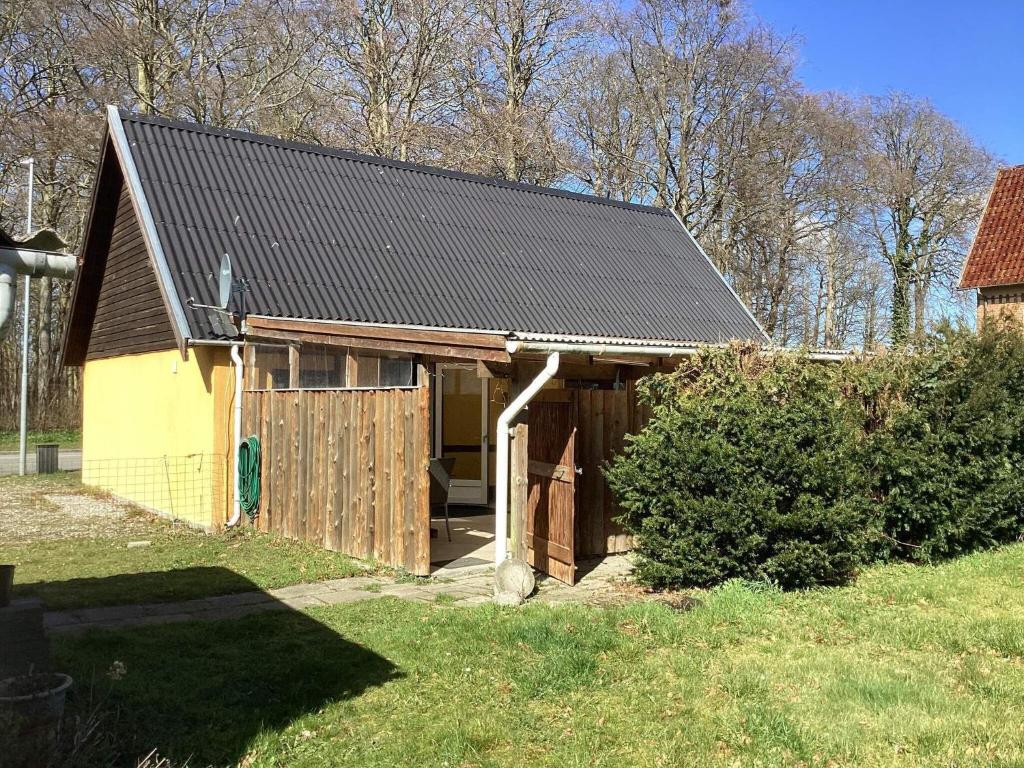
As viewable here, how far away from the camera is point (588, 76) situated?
28391 millimetres

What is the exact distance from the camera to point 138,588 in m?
7.46

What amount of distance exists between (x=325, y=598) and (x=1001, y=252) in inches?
758

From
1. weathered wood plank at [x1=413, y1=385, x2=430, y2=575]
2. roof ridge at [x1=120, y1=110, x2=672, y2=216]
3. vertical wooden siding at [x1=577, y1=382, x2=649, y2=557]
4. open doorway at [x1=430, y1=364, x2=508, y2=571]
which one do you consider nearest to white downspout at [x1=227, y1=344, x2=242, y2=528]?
open doorway at [x1=430, y1=364, x2=508, y2=571]

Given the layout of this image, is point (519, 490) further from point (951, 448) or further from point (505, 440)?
point (951, 448)

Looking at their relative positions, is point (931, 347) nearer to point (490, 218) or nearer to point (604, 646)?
point (604, 646)

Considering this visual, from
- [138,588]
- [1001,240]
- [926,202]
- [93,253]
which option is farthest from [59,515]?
[926,202]

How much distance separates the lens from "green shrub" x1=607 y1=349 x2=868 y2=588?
7199mm

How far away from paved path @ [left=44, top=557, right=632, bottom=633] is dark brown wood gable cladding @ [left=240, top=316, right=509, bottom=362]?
2.05 m

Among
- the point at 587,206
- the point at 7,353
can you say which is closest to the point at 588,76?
the point at 587,206

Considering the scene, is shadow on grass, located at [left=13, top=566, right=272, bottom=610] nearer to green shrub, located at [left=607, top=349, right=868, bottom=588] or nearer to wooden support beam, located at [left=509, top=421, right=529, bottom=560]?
wooden support beam, located at [left=509, top=421, right=529, bottom=560]

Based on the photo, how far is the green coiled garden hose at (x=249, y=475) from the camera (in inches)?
416

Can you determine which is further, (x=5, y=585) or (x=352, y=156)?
(x=352, y=156)

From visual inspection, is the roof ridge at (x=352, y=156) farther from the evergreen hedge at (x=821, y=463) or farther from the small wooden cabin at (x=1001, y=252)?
the evergreen hedge at (x=821, y=463)

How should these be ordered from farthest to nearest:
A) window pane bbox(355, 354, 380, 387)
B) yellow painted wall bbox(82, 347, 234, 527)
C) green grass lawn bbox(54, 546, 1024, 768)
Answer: yellow painted wall bbox(82, 347, 234, 527)
window pane bbox(355, 354, 380, 387)
green grass lawn bbox(54, 546, 1024, 768)
